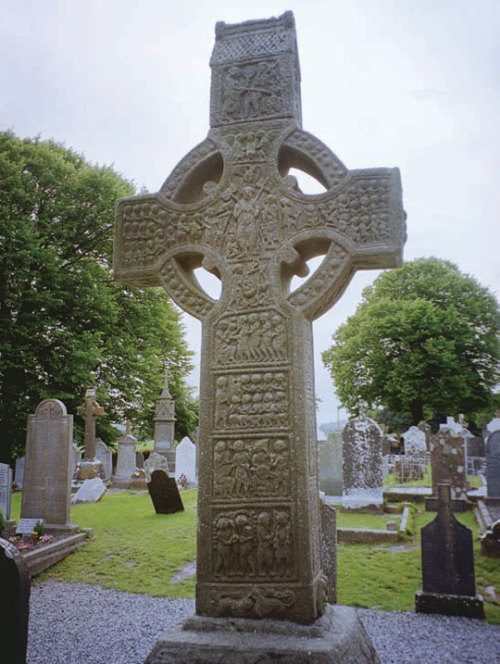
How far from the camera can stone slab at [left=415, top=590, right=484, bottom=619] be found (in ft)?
18.2

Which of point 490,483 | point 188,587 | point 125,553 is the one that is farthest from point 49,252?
point 490,483

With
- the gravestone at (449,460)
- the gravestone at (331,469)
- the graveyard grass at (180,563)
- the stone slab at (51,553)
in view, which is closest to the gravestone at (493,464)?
the gravestone at (449,460)

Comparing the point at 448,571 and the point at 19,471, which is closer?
the point at 448,571

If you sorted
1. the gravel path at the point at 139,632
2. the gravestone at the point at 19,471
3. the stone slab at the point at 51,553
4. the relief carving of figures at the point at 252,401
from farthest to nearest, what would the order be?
the gravestone at the point at 19,471, the stone slab at the point at 51,553, the gravel path at the point at 139,632, the relief carving of figures at the point at 252,401

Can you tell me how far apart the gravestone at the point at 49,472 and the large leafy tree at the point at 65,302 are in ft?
22.1

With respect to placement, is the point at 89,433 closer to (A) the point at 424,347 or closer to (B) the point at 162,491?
(B) the point at 162,491

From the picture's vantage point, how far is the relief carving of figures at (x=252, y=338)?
3.05 metres

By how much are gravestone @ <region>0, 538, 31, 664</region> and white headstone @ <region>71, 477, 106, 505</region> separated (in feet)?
41.7

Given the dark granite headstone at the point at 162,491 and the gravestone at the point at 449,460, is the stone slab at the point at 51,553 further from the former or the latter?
the gravestone at the point at 449,460

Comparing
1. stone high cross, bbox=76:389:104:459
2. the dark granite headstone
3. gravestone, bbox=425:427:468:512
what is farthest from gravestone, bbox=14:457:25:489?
gravestone, bbox=425:427:468:512

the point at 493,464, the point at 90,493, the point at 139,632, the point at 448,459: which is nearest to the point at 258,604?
the point at 139,632

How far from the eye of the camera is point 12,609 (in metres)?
2.54

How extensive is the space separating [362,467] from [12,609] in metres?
10.4

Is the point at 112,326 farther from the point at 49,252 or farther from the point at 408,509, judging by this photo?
the point at 408,509
